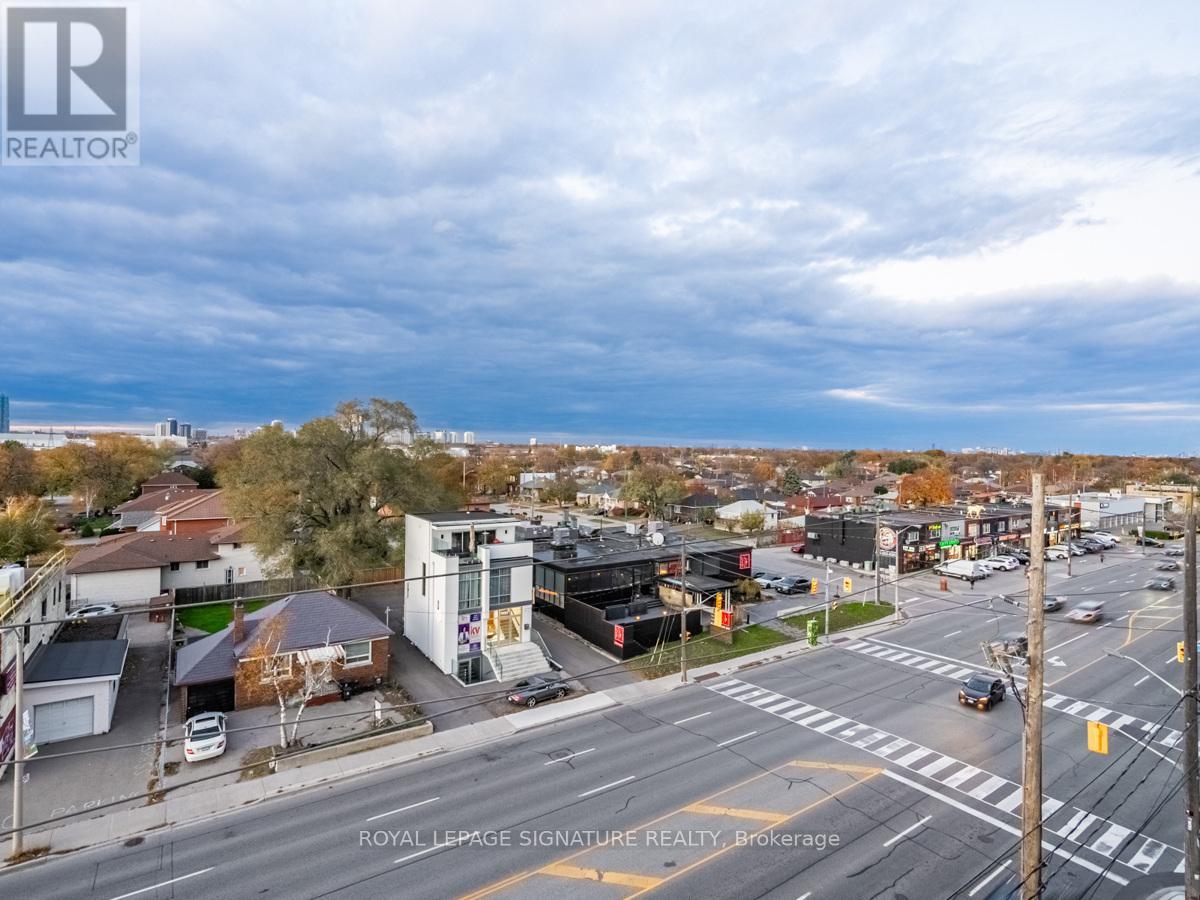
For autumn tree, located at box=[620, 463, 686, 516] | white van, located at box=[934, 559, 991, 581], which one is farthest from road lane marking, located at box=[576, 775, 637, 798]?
autumn tree, located at box=[620, 463, 686, 516]

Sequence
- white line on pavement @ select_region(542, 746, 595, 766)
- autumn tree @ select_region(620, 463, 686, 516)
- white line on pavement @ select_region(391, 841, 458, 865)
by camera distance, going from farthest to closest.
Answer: autumn tree @ select_region(620, 463, 686, 516), white line on pavement @ select_region(542, 746, 595, 766), white line on pavement @ select_region(391, 841, 458, 865)

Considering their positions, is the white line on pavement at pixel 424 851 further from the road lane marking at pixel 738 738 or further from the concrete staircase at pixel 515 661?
the concrete staircase at pixel 515 661

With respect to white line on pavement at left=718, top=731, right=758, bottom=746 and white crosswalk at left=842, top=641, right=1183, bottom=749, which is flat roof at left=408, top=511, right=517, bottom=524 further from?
white crosswalk at left=842, top=641, right=1183, bottom=749

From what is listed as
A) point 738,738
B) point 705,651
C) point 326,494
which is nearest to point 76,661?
point 326,494

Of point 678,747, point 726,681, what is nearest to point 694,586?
point 726,681

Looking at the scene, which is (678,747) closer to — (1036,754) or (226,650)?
(1036,754)

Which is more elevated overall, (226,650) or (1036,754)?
(1036,754)

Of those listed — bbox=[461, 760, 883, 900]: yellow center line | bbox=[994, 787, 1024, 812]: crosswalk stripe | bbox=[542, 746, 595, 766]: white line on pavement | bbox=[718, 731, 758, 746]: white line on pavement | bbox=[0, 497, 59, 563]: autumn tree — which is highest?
bbox=[0, 497, 59, 563]: autumn tree

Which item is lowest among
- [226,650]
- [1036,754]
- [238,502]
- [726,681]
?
[726,681]
